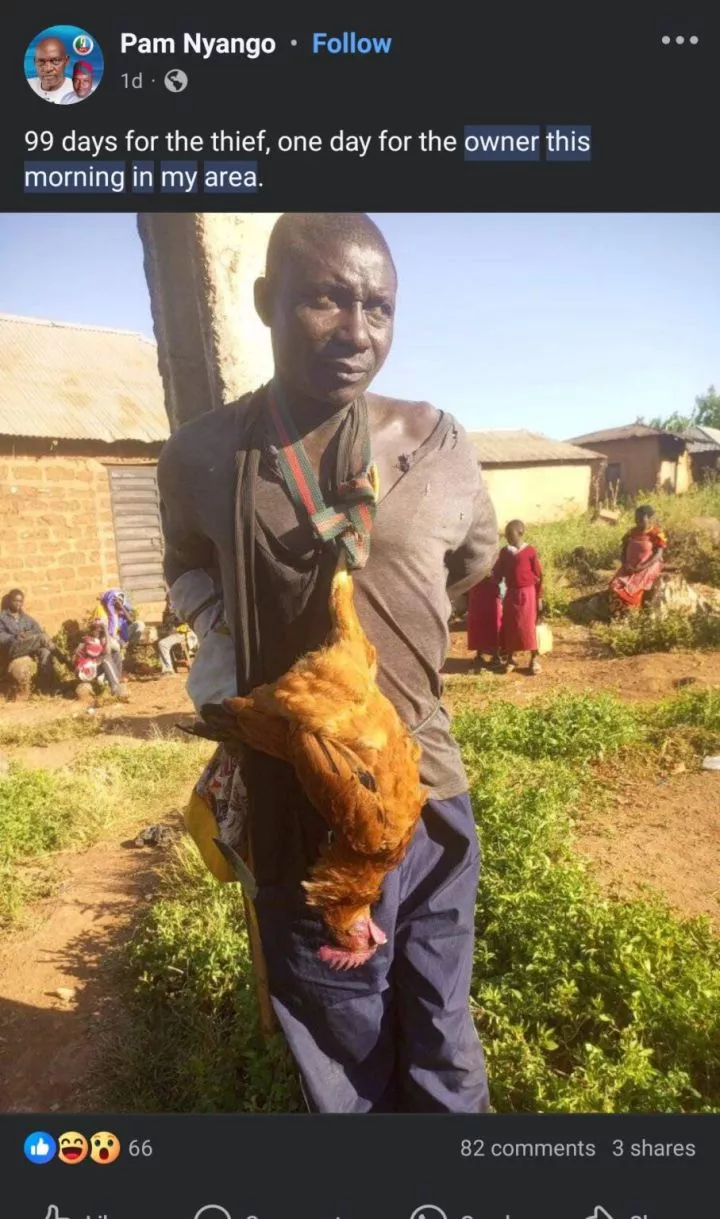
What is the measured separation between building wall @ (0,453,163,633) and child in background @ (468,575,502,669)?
3473 mm

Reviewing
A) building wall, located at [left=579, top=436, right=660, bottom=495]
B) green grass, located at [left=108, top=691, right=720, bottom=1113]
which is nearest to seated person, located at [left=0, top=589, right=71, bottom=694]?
green grass, located at [left=108, top=691, right=720, bottom=1113]

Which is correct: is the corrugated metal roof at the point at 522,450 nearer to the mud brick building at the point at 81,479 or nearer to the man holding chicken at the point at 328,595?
the mud brick building at the point at 81,479

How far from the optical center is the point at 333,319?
127cm

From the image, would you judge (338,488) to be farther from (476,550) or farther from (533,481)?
(533,481)

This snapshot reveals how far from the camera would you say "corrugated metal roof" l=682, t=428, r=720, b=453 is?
38.5 feet

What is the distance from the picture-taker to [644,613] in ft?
26.4

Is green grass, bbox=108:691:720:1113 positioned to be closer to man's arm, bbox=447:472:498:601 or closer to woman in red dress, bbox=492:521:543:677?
man's arm, bbox=447:472:498:601

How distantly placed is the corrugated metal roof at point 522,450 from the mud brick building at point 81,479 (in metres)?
3.59

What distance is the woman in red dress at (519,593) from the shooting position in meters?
7.29
